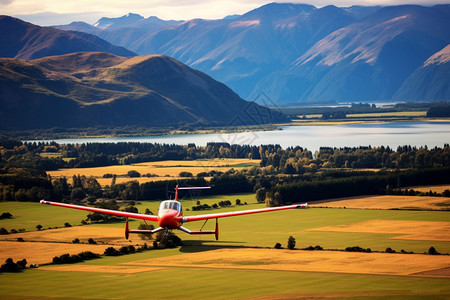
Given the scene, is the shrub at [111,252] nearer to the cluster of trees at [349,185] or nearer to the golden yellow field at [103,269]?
the golden yellow field at [103,269]

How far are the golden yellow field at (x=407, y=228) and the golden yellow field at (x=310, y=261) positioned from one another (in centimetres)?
1651

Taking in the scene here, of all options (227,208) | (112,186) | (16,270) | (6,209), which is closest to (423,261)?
(16,270)

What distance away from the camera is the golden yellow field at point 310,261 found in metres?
80.6

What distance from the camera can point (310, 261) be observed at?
8675 cm

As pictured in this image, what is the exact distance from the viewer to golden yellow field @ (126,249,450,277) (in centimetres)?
8056

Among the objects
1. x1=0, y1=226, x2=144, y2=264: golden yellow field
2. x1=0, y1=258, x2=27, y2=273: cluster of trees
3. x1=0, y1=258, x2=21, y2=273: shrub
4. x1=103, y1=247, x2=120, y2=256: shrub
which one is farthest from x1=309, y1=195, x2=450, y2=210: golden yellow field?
x1=0, y1=258, x2=21, y2=273: shrub

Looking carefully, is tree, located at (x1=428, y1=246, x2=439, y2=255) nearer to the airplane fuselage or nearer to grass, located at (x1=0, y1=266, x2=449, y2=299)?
grass, located at (x1=0, y1=266, x2=449, y2=299)

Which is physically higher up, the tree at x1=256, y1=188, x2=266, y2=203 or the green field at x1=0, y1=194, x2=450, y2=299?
the tree at x1=256, y1=188, x2=266, y2=203

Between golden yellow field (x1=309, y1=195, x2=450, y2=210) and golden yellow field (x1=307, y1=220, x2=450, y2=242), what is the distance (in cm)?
1846

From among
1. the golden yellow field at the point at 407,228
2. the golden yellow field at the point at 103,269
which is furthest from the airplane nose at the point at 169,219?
the golden yellow field at the point at 407,228

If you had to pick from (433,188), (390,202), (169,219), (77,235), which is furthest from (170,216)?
(433,188)

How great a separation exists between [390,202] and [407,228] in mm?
32994

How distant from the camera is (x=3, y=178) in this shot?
173 m

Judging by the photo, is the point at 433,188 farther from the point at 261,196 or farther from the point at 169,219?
the point at 169,219
